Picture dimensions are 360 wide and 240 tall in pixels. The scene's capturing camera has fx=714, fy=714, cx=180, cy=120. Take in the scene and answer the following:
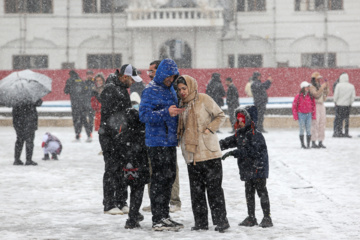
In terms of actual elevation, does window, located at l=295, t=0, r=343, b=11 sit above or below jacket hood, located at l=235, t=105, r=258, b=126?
above

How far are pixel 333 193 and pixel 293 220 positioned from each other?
1.94 metres

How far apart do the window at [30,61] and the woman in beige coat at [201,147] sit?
28.5m

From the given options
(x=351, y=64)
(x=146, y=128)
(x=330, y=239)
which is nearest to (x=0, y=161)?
(x=146, y=128)

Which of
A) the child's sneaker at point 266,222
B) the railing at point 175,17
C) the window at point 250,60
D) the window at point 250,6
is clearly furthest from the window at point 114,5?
the child's sneaker at point 266,222

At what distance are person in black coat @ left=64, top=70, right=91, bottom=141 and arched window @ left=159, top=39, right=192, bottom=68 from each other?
636 inches

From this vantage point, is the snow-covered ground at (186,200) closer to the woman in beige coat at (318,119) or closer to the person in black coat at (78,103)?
the woman in beige coat at (318,119)

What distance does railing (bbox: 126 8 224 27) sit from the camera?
107ft

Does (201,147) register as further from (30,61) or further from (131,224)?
(30,61)

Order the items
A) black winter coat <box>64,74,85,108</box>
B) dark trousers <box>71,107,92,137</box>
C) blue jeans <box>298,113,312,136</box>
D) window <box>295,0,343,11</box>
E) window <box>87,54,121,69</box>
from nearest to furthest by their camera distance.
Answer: blue jeans <box>298,113,312,136</box>
dark trousers <box>71,107,92,137</box>
black winter coat <box>64,74,85,108</box>
window <box>295,0,343,11</box>
window <box>87,54,121,69</box>

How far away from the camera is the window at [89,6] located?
3456 centimetres

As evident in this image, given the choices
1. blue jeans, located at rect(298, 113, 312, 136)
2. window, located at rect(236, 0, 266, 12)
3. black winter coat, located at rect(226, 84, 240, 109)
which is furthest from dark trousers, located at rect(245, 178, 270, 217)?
window, located at rect(236, 0, 266, 12)

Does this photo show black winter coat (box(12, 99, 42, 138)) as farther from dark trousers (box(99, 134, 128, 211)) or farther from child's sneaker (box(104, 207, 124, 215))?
child's sneaker (box(104, 207, 124, 215))

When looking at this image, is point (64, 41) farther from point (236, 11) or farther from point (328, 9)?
point (328, 9)

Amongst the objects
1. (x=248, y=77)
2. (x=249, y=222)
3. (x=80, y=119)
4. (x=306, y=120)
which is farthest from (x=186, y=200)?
A: (x=248, y=77)
